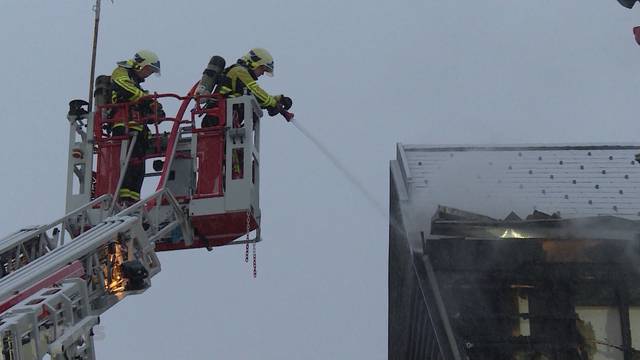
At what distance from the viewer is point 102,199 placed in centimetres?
817

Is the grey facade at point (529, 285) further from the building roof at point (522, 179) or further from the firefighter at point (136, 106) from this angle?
the firefighter at point (136, 106)

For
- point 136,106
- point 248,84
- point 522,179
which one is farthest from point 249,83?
point 522,179

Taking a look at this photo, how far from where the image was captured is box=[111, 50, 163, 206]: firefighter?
28.1ft

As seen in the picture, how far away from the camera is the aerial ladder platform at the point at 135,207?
6426 millimetres

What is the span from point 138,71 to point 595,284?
462 centimetres

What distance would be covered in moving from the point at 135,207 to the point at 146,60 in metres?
2.12

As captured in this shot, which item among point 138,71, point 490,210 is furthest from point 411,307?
point 138,71

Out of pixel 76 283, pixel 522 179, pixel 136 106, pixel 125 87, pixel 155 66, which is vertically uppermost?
pixel 155 66

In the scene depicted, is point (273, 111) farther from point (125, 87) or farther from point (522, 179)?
point (522, 179)

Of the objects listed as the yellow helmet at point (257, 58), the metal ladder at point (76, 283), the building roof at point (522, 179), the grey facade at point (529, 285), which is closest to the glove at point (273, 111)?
the yellow helmet at point (257, 58)

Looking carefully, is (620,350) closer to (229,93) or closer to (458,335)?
(458,335)

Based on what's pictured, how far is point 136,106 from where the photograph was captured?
28.8 ft

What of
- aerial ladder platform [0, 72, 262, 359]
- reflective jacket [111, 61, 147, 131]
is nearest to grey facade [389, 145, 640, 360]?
aerial ladder platform [0, 72, 262, 359]

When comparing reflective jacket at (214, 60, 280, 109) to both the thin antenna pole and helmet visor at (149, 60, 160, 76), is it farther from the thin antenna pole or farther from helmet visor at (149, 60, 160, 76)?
the thin antenna pole
